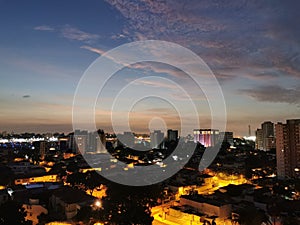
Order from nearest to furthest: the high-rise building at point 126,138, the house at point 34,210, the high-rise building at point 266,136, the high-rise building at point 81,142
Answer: the house at point 34,210
the high-rise building at point 81,142
the high-rise building at point 266,136
the high-rise building at point 126,138

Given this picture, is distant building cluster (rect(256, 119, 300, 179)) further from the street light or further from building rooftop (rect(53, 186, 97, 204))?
building rooftop (rect(53, 186, 97, 204))

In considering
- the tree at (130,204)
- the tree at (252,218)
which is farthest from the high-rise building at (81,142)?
the tree at (252,218)

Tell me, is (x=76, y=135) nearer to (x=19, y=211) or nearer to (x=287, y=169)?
(x=287, y=169)

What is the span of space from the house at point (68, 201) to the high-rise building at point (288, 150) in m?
9.05

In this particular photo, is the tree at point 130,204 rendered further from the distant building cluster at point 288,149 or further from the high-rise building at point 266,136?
the high-rise building at point 266,136

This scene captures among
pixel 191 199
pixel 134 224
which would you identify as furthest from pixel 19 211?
pixel 191 199

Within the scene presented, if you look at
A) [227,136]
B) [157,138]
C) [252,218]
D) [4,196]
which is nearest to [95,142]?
[157,138]

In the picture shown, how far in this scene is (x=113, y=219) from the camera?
4.74 metres

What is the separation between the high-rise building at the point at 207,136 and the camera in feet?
96.5

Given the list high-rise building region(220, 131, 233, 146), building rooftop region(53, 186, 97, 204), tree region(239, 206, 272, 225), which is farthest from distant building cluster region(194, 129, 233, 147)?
tree region(239, 206, 272, 225)

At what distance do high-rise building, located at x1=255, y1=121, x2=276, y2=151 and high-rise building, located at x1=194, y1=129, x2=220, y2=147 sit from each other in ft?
14.4

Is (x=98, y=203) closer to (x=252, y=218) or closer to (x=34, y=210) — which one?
(x=34, y=210)

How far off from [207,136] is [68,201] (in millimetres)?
25284

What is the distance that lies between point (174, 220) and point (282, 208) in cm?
215
